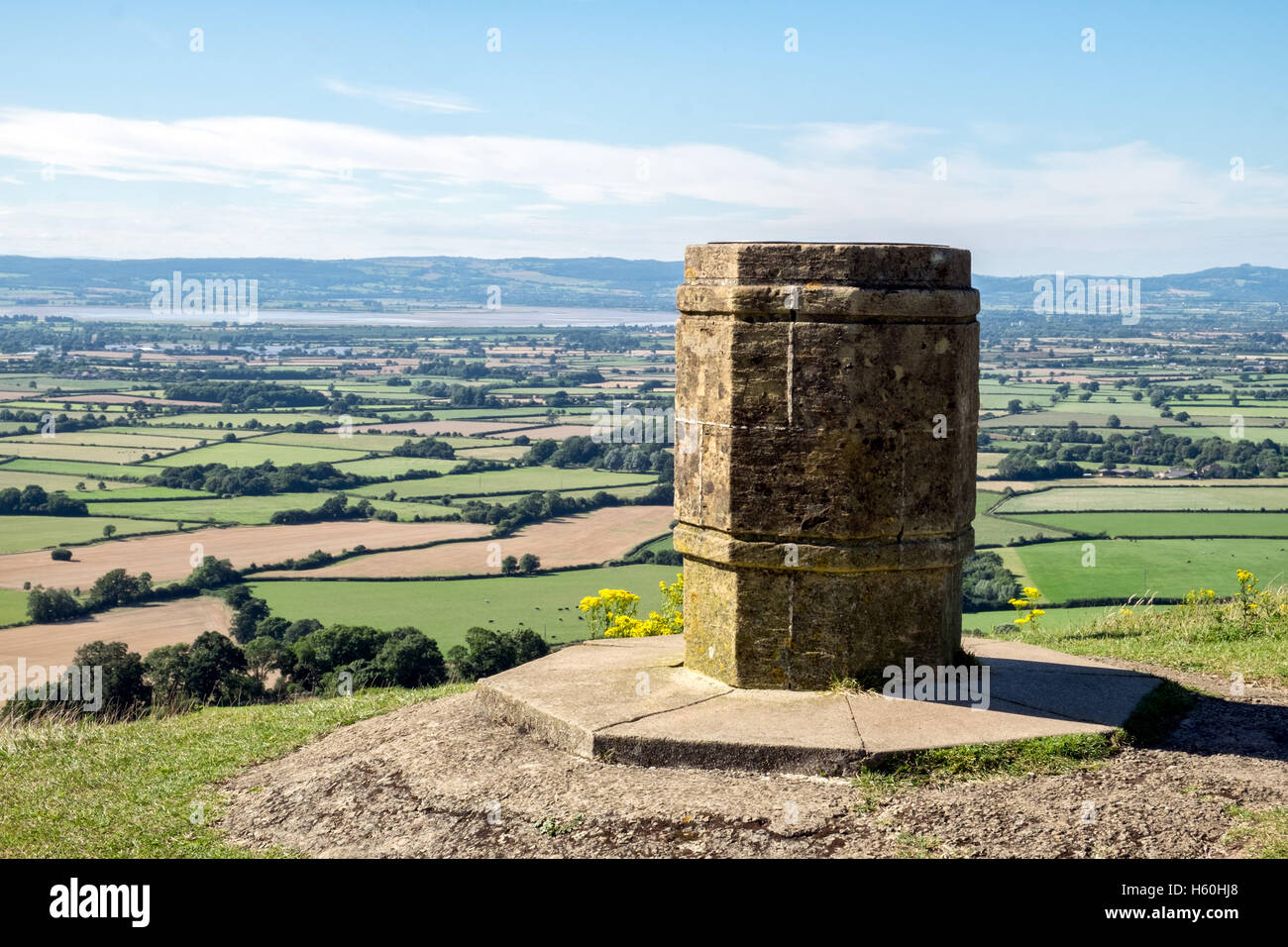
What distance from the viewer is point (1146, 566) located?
2753 centimetres

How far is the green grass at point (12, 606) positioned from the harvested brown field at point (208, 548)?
2.14ft

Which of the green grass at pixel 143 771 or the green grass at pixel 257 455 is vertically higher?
the green grass at pixel 143 771

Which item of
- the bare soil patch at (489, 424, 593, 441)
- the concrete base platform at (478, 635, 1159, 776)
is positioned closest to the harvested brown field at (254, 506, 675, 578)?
the bare soil patch at (489, 424, 593, 441)

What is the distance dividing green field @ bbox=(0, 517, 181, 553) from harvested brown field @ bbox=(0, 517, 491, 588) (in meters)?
0.99

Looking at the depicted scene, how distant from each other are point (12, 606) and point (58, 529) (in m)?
11.7

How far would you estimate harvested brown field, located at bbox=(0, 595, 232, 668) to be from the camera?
966 inches

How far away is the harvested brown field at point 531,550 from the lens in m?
33.8

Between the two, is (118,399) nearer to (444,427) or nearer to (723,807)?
(444,427)

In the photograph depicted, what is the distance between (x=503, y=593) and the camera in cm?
3034

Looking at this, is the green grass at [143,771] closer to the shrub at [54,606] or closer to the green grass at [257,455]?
the shrub at [54,606]

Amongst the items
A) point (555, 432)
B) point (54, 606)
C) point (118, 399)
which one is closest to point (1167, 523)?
point (54, 606)

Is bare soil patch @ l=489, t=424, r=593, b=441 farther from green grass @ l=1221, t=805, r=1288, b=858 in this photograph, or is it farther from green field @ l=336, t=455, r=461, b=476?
green grass @ l=1221, t=805, r=1288, b=858

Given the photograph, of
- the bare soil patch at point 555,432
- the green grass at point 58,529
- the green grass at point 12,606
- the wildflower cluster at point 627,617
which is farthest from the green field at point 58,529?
the wildflower cluster at point 627,617

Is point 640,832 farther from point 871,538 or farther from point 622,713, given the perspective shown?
point 871,538
